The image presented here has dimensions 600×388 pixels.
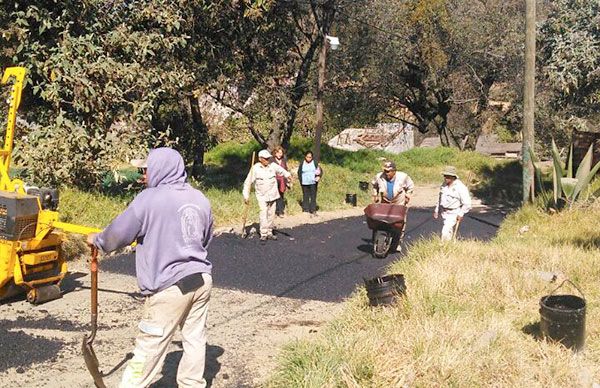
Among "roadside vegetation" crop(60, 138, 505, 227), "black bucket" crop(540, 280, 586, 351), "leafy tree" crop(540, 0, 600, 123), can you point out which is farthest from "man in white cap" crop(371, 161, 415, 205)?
"leafy tree" crop(540, 0, 600, 123)

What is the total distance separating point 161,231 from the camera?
13.8ft

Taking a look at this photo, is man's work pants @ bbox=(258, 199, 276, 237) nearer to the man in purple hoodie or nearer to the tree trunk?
the man in purple hoodie

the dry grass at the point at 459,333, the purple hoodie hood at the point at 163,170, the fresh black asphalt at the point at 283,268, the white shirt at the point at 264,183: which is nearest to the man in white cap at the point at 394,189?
the fresh black asphalt at the point at 283,268

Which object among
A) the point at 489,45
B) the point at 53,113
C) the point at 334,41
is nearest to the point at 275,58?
the point at 334,41

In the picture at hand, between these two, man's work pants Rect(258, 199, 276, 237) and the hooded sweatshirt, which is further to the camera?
man's work pants Rect(258, 199, 276, 237)

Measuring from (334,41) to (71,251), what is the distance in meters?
8.69

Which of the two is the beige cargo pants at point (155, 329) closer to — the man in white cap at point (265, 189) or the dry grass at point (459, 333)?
the dry grass at point (459, 333)

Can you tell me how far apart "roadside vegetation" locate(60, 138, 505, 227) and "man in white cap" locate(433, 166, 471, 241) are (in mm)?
5047

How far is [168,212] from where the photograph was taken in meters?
4.23

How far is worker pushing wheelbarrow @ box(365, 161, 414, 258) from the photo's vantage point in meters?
10.3

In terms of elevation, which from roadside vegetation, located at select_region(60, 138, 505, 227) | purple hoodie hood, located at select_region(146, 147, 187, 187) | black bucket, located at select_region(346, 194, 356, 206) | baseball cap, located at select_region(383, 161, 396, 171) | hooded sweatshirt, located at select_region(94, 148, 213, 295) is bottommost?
black bucket, located at select_region(346, 194, 356, 206)

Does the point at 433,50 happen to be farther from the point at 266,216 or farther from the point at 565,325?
the point at 565,325

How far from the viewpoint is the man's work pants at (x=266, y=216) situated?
11.7 m

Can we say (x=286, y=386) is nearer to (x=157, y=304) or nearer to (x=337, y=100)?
(x=157, y=304)
